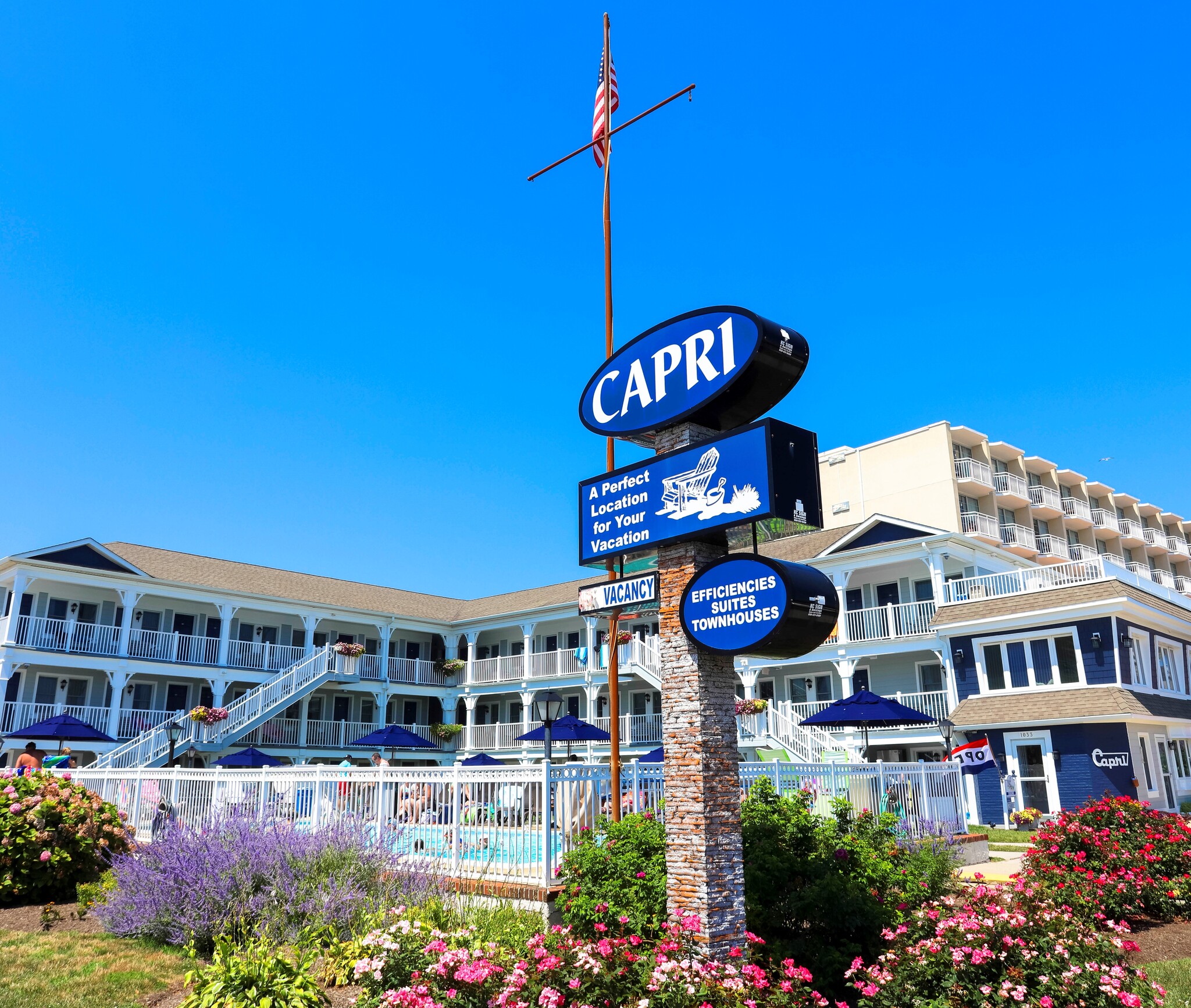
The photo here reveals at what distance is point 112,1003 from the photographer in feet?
22.1

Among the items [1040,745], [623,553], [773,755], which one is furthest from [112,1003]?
[1040,745]

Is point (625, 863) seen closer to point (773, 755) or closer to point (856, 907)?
point (856, 907)

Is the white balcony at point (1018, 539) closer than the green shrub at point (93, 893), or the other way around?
the green shrub at point (93, 893)

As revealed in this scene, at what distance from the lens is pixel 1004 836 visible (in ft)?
66.4

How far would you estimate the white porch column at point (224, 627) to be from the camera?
30891 mm

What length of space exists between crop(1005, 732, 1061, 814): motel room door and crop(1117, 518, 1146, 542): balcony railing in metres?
36.7

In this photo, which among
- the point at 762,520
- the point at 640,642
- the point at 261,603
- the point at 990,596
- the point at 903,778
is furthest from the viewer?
the point at 261,603

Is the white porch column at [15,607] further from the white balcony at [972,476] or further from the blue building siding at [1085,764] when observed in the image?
the white balcony at [972,476]

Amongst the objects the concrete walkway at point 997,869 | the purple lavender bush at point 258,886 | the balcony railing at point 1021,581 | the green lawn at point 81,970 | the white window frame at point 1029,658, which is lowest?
the concrete walkway at point 997,869

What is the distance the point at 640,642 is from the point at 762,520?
2183 centimetres

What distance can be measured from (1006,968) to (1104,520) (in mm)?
51686

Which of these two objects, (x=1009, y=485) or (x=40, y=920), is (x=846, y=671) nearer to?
(x=1009, y=485)

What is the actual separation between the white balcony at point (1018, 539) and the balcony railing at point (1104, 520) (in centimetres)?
769

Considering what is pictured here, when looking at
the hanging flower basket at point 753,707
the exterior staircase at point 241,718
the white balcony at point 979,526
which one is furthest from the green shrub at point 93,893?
the white balcony at point 979,526
